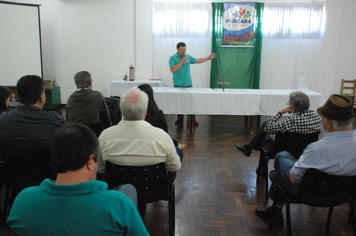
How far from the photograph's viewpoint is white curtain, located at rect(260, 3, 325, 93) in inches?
273

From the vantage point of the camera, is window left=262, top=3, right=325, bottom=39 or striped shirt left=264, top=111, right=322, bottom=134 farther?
window left=262, top=3, right=325, bottom=39

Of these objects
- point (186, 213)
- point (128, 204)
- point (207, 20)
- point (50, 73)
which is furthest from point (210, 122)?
point (128, 204)

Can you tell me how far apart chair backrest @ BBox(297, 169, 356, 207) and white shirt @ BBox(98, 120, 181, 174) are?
88cm

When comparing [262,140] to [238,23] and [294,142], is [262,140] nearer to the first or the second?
[294,142]

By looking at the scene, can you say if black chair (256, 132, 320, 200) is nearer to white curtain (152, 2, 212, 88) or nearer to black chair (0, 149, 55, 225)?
black chair (0, 149, 55, 225)

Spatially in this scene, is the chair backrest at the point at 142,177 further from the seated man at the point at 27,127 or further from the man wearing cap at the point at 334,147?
the man wearing cap at the point at 334,147

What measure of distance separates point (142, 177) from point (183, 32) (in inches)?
226

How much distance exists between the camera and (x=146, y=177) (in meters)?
1.92

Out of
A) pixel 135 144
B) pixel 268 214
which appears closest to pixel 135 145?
pixel 135 144

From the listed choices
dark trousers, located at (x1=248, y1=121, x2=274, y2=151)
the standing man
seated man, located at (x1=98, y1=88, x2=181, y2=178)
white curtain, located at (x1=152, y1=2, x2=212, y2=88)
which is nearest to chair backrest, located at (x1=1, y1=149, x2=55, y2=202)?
seated man, located at (x1=98, y1=88, x2=181, y2=178)

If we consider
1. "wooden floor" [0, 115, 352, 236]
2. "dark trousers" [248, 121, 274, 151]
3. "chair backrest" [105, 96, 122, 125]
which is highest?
"chair backrest" [105, 96, 122, 125]

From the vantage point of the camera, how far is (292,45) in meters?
7.12

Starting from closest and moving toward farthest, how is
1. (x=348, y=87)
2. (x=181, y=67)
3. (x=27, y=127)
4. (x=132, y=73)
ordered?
(x=27, y=127) < (x=181, y=67) < (x=132, y=73) < (x=348, y=87)

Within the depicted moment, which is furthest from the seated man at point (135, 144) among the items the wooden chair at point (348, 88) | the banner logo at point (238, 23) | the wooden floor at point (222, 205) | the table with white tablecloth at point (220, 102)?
the wooden chair at point (348, 88)
